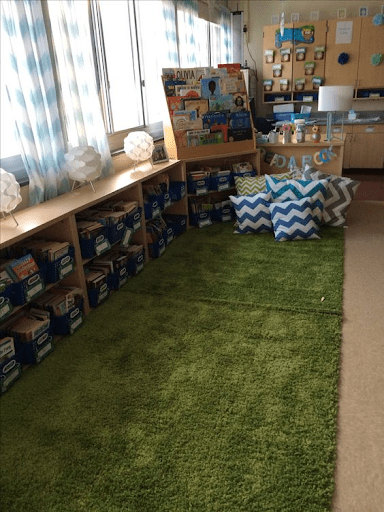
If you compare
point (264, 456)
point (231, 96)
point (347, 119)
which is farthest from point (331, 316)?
point (347, 119)

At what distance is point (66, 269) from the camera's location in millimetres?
2414

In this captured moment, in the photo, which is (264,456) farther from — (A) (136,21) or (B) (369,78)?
(B) (369,78)

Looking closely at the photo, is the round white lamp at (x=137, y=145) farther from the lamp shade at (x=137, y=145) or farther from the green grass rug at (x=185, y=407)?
the green grass rug at (x=185, y=407)

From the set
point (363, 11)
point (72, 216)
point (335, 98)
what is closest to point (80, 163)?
point (72, 216)

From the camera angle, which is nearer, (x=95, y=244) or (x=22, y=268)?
(x=22, y=268)

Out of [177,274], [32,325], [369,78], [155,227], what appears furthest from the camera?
[369,78]

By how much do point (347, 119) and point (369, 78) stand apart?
0.62 metres

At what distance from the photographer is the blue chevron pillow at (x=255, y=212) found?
369cm

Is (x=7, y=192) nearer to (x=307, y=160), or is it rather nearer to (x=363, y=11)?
(x=307, y=160)

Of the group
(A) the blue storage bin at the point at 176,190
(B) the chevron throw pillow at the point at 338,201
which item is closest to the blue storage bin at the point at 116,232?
(A) the blue storage bin at the point at 176,190

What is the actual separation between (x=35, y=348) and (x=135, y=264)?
1.09 meters

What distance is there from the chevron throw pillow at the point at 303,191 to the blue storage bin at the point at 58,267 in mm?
1963

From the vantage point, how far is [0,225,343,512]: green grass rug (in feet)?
4.90

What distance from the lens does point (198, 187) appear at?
3.94m
